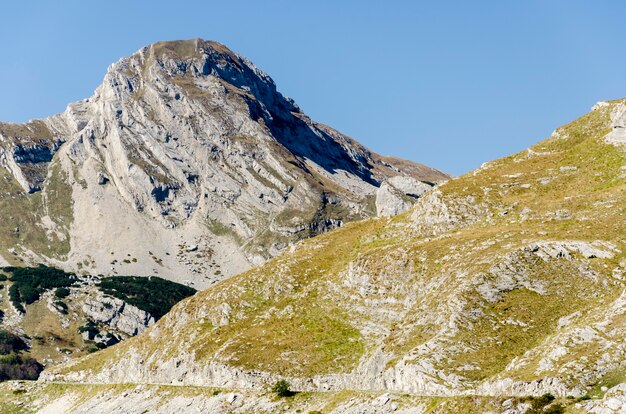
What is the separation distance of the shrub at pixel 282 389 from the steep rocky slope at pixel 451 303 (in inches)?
81.6

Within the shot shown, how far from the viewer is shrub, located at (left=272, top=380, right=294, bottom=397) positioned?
7931 centimetres

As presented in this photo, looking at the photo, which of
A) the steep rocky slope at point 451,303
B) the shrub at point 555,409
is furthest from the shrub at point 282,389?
the shrub at point 555,409

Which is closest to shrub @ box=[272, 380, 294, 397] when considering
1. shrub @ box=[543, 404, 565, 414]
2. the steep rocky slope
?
the steep rocky slope

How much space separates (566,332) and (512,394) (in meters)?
10.5

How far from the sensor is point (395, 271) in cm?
9331

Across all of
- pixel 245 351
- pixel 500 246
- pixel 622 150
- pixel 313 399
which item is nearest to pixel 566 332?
pixel 500 246

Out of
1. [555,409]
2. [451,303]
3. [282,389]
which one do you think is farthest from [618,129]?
[555,409]

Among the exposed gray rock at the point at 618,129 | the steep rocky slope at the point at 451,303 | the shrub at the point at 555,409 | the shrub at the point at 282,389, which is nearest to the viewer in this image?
the shrub at the point at 555,409

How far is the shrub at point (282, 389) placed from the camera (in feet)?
260

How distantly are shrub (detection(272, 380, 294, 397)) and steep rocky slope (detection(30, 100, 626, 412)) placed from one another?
2.07 m

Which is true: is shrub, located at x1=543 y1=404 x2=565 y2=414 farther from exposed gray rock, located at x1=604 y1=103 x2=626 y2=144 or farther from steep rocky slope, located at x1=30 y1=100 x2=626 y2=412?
exposed gray rock, located at x1=604 y1=103 x2=626 y2=144

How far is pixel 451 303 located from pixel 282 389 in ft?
75.8

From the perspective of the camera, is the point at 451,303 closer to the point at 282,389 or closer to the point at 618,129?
the point at 282,389

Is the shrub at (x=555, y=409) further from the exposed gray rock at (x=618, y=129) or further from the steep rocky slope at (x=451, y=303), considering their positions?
the exposed gray rock at (x=618, y=129)
